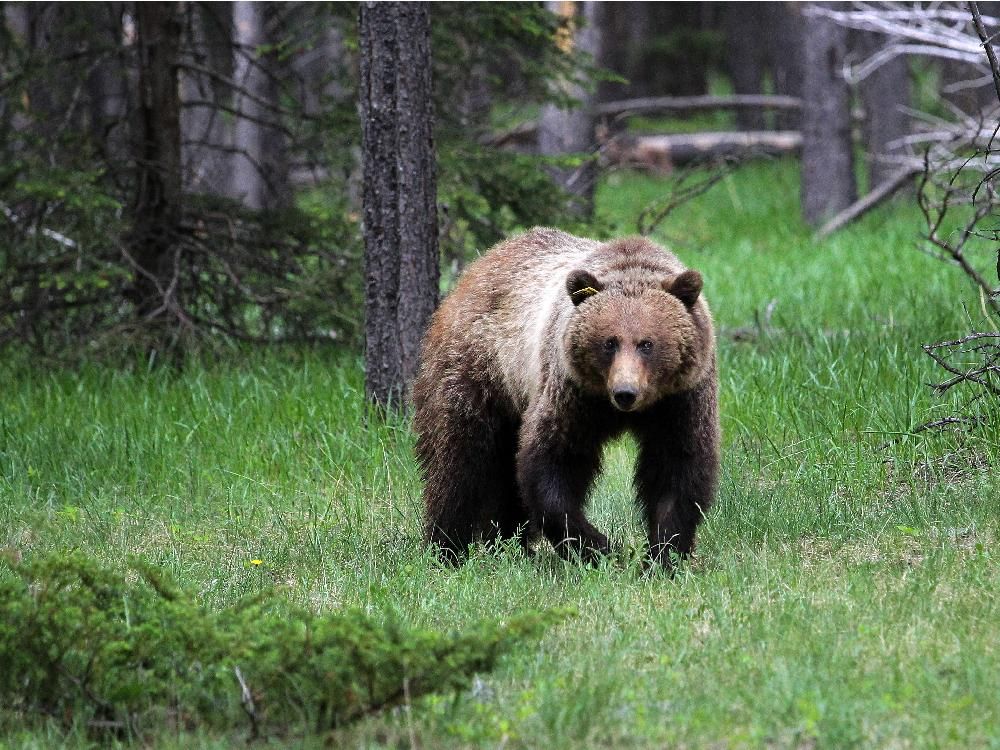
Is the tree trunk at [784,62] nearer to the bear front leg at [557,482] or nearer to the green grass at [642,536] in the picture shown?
the green grass at [642,536]

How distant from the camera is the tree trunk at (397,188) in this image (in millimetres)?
7500

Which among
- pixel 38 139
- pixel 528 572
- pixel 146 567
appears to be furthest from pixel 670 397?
pixel 38 139

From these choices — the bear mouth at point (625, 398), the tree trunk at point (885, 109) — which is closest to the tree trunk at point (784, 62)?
the tree trunk at point (885, 109)

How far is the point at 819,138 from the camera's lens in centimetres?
1766

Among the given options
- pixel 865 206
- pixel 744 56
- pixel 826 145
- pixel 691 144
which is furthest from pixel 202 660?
pixel 744 56

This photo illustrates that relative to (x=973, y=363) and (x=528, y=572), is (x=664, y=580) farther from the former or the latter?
(x=973, y=363)

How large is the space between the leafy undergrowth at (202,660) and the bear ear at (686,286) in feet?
6.45

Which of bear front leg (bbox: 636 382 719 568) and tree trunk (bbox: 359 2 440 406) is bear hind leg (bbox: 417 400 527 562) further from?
tree trunk (bbox: 359 2 440 406)

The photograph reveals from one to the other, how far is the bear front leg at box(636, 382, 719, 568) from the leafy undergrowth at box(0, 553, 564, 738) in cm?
181

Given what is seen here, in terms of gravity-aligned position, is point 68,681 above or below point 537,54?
below

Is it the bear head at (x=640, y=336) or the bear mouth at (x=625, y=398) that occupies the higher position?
the bear head at (x=640, y=336)

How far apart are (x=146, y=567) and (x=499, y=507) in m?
2.64

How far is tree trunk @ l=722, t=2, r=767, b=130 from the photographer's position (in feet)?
88.7

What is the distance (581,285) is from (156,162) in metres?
5.39
